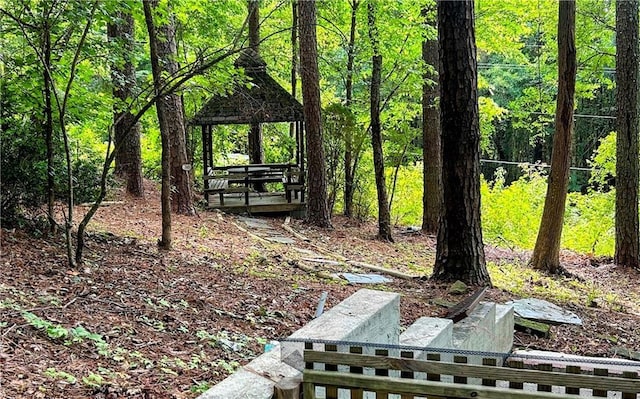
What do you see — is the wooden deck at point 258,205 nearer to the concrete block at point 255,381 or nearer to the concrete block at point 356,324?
the concrete block at point 356,324

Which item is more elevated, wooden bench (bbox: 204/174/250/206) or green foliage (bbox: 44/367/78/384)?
wooden bench (bbox: 204/174/250/206)

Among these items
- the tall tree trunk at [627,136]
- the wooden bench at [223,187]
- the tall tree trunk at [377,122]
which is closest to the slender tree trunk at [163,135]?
the wooden bench at [223,187]

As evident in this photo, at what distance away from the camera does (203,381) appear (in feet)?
11.3

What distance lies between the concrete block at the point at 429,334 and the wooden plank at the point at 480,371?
1.31 m

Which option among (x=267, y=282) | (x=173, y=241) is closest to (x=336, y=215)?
(x=173, y=241)

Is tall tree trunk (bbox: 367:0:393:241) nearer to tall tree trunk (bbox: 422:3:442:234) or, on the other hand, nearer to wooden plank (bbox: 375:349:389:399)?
tall tree trunk (bbox: 422:3:442:234)

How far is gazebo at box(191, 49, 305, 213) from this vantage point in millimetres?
13016

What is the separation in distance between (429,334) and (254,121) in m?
9.87

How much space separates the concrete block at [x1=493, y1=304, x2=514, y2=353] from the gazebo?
7886 mm

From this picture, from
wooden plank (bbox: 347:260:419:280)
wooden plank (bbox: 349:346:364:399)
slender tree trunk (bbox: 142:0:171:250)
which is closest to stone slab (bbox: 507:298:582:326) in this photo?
wooden plank (bbox: 347:260:419:280)

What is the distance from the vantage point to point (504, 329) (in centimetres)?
557

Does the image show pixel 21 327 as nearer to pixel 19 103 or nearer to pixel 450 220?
pixel 19 103

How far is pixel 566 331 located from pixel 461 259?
4.89 feet

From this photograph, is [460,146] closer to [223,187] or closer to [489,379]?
[489,379]
